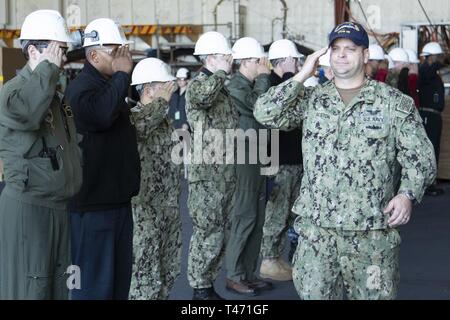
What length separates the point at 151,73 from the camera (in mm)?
5047

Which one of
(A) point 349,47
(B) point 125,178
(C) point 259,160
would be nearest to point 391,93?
(A) point 349,47

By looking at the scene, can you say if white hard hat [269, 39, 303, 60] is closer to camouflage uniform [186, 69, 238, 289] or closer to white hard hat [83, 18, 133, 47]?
camouflage uniform [186, 69, 238, 289]

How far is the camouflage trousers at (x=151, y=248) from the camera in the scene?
4867 millimetres

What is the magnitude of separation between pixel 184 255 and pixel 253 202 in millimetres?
1233

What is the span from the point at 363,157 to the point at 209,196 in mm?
2108

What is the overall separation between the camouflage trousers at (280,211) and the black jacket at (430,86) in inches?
190

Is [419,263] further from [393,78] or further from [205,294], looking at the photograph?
[393,78]

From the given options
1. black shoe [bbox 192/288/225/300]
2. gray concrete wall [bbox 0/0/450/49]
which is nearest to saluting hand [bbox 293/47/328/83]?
black shoe [bbox 192/288/225/300]

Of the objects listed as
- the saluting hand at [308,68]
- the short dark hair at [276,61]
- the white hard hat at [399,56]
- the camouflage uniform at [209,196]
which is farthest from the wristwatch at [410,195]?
the white hard hat at [399,56]

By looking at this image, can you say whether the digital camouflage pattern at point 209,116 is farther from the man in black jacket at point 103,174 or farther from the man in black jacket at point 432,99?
the man in black jacket at point 432,99

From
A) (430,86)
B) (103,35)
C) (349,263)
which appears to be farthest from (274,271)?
(430,86)

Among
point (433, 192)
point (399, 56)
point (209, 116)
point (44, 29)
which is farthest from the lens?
point (399, 56)

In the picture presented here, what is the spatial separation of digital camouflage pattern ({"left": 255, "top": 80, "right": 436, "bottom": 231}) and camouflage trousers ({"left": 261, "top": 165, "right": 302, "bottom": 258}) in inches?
112

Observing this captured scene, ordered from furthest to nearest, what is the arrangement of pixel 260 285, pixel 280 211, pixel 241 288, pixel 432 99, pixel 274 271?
pixel 432 99
pixel 280 211
pixel 274 271
pixel 260 285
pixel 241 288
